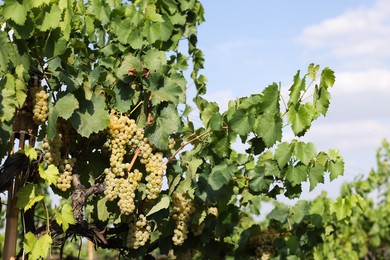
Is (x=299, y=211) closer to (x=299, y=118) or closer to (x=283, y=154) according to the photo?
(x=283, y=154)

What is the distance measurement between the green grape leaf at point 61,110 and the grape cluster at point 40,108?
0.18 ft

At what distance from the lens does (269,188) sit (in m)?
4.31

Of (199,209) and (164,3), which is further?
(164,3)

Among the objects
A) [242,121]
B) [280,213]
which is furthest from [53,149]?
[280,213]

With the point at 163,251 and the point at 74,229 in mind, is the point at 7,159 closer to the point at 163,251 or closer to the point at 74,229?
the point at 74,229

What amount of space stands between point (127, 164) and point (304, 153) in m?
0.96

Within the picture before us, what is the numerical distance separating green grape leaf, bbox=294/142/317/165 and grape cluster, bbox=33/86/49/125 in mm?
1312

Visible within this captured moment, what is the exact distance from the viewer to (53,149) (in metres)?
3.53

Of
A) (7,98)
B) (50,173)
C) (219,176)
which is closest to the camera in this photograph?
(7,98)

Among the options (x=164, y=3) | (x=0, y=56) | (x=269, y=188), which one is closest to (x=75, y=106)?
(x=0, y=56)

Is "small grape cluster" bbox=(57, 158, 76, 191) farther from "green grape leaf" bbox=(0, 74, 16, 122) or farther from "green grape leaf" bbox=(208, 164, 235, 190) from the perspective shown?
"green grape leaf" bbox=(208, 164, 235, 190)

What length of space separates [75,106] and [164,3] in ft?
Result: 6.67

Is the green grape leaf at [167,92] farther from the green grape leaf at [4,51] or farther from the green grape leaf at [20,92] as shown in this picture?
the green grape leaf at [4,51]

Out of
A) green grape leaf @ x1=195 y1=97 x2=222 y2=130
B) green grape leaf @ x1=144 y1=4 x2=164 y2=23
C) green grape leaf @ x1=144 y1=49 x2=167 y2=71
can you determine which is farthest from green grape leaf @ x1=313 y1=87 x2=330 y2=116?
green grape leaf @ x1=144 y1=4 x2=164 y2=23
